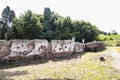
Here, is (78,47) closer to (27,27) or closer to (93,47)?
(93,47)

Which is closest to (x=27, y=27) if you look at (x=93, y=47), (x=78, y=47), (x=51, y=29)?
(x=51, y=29)

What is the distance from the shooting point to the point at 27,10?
5228cm

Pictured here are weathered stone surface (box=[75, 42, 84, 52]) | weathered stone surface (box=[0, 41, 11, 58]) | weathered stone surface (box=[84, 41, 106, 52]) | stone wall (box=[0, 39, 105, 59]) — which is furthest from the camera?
weathered stone surface (box=[84, 41, 106, 52])

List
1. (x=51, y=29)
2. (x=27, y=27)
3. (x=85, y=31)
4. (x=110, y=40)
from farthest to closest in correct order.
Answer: (x=110, y=40), (x=51, y=29), (x=85, y=31), (x=27, y=27)

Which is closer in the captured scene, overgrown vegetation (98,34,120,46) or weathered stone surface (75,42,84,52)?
weathered stone surface (75,42,84,52)

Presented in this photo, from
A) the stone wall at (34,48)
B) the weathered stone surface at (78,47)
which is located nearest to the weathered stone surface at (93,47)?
the weathered stone surface at (78,47)


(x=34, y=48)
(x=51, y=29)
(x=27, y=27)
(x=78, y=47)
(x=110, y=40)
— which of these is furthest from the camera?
(x=110, y=40)

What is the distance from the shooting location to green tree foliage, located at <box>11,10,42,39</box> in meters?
49.4

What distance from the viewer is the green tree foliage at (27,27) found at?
162 ft

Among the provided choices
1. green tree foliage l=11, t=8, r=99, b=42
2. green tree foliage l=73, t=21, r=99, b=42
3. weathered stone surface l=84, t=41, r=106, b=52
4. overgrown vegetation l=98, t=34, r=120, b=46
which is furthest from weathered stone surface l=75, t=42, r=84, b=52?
overgrown vegetation l=98, t=34, r=120, b=46

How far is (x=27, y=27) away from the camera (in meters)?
49.2

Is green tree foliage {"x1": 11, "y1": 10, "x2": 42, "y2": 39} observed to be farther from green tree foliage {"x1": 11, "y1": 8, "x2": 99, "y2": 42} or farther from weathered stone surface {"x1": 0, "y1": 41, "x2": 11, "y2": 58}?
weathered stone surface {"x1": 0, "y1": 41, "x2": 11, "y2": 58}

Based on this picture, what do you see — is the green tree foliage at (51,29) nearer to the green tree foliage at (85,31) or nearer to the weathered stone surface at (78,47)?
the green tree foliage at (85,31)

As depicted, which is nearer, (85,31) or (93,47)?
(93,47)
